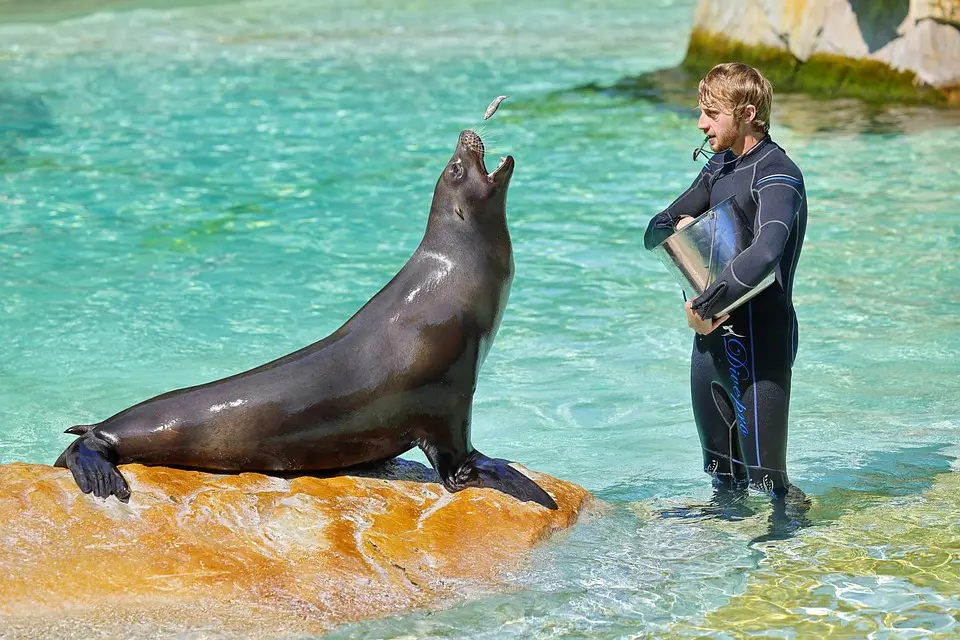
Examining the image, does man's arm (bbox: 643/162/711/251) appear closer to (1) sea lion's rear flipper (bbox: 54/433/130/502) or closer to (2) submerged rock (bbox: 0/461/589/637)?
(2) submerged rock (bbox: 0/461/589/637)

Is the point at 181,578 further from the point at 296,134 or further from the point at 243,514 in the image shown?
the point at 296,134

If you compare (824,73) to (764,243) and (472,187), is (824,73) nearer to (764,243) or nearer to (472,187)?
(472,187)

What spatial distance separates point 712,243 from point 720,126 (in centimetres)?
37

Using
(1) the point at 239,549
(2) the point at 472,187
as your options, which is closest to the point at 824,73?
(2) the point at 472,187

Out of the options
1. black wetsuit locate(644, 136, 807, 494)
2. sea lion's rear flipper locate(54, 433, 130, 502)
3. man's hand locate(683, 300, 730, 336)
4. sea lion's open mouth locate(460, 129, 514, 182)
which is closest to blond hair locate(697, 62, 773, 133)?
black wetsuit locate(644, 136, 807, 494)

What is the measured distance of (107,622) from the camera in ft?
11.5

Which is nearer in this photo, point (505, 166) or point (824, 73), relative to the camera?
point (505, 166)

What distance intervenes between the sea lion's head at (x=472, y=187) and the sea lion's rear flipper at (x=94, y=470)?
54.8 inches

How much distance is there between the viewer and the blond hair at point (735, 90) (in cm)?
408

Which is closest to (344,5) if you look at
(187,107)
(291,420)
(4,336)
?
(187,107)

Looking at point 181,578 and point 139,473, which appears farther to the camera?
point 139,473

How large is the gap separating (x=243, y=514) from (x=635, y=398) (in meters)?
2.95

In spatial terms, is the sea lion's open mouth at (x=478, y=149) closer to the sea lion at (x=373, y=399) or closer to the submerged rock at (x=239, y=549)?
the sea lion at (x=373, y=399)

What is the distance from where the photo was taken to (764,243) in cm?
401
